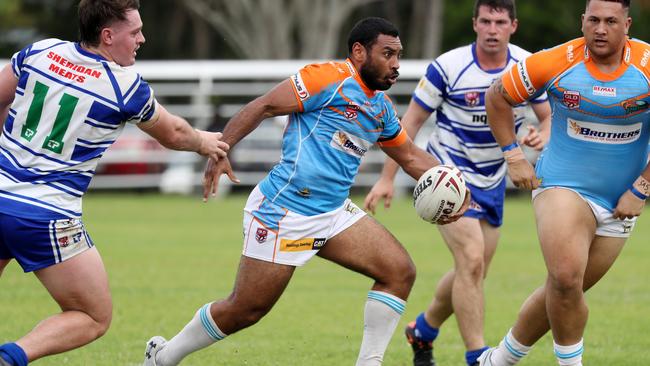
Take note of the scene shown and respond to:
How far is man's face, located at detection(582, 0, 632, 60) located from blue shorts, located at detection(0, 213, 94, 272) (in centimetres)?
300

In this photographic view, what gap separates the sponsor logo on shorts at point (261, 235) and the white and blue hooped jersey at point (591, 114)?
1667 millimetres

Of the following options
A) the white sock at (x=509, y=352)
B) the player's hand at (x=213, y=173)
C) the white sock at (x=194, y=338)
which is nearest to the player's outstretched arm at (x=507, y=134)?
the white sock at (x=509, y=352)

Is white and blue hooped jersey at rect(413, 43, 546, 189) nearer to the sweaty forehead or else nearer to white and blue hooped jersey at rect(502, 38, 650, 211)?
white and blue hooped jersey at rect(502, 38, 650, 211)

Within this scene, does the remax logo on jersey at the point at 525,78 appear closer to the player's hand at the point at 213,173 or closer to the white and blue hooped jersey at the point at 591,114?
the white and blue hooped jersey at the point at 591,114

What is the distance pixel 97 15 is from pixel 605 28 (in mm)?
2780

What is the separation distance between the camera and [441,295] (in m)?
8.39

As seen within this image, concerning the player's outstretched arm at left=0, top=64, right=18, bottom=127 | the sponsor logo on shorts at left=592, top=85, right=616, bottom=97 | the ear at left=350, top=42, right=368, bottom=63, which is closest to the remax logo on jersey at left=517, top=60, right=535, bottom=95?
the sponsor logo on shorts at left=592, top=85, right=616, bottom=97

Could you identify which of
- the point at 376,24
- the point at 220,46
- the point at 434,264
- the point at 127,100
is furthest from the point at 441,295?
the point at 220,46

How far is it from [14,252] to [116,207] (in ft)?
53.5

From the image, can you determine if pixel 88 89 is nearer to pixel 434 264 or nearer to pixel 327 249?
pixel 327 249

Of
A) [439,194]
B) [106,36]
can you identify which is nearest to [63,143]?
[106,36]

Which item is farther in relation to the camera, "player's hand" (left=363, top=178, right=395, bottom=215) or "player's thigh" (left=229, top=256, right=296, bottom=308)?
"player's hand" (left=363, top=178, right=395, bottom=215)

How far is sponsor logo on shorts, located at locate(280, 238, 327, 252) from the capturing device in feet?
21.7

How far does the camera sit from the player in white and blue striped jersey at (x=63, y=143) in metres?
5.80
